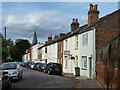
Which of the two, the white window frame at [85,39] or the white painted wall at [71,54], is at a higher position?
the white window frame at [85,39]

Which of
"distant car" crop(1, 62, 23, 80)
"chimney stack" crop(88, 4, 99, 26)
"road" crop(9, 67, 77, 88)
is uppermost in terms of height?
"chimney stack" crop(88, 4, 99, 26)

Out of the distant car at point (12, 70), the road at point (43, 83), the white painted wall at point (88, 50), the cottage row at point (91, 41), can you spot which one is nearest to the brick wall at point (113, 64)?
the road at point (43, 83)

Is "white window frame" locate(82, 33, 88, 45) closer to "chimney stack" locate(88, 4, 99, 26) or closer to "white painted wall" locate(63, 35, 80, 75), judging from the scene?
"white painted wall" locate(63, 35, 80, 75)

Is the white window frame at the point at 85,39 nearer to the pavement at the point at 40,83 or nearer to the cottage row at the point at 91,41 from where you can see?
the cottage row at the point at 91,41

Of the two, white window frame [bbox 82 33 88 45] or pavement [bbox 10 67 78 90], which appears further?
white window frame [bbox 82 33 88 45]

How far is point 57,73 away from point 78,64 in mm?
3302

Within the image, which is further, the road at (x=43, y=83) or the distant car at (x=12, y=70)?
the distant car at (x=12, y=70)

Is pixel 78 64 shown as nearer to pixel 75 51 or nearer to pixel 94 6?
pixel 75 51

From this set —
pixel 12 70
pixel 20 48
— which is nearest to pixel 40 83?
pixel 12 70

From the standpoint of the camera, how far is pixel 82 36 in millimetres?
24391

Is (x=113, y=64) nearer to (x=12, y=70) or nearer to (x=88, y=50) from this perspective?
(x=12, y=70)

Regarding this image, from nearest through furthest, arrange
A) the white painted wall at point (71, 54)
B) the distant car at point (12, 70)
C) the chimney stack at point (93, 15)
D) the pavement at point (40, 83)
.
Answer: the pavement at point (40, 83) → the distant car at point (12, 70) → the chimney stack at point (93, 15) → the white painted wall at point (71, 54)

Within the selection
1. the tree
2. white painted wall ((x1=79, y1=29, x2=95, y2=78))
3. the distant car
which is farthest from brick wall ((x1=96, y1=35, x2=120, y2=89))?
the tree

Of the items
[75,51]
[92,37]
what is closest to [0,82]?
[92,37]
